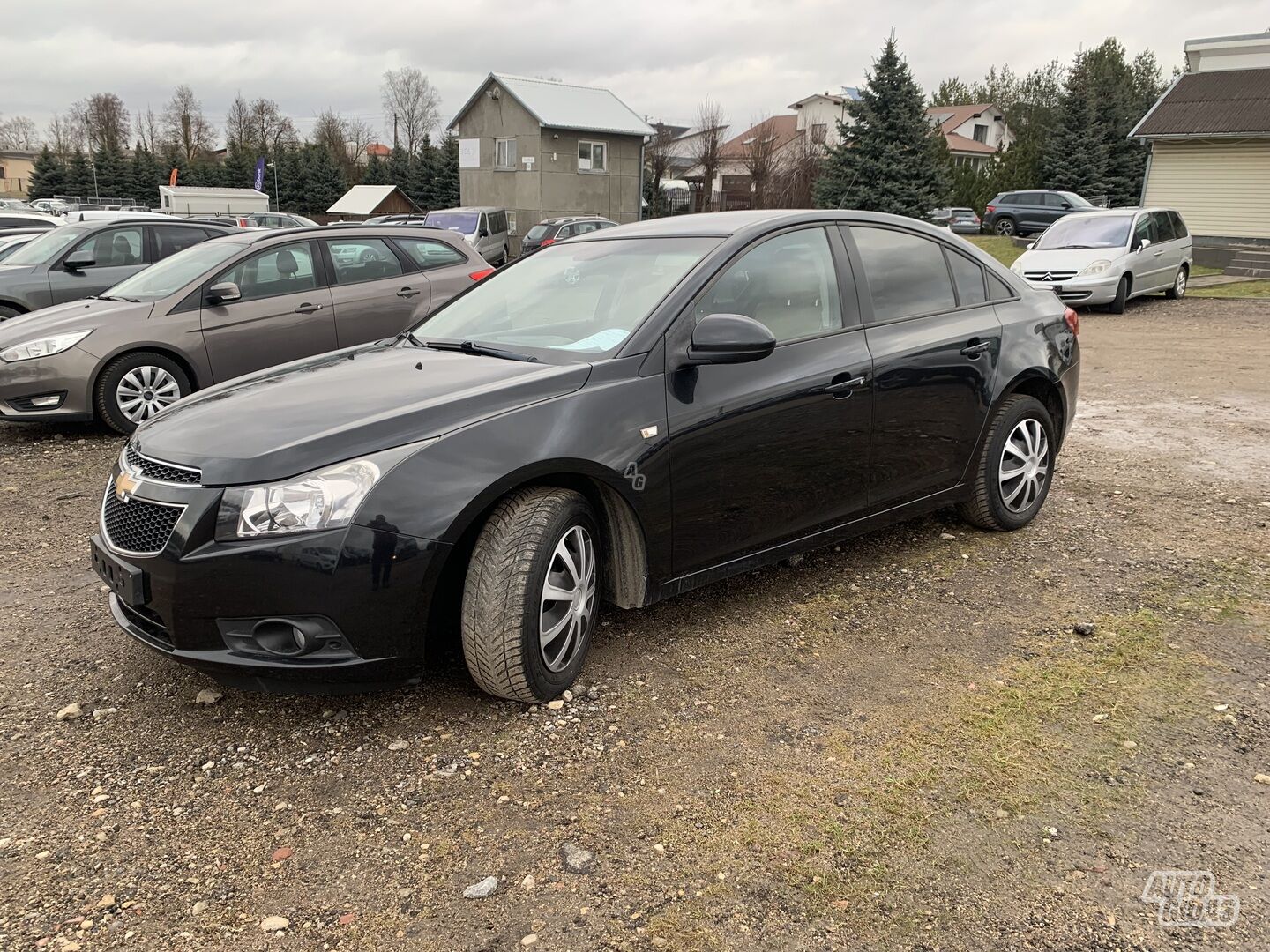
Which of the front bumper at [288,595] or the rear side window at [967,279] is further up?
the rear side window at [967,279]

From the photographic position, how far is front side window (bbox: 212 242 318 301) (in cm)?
776

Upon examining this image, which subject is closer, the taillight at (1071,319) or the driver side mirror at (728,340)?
the driver side mirror at (728,340)

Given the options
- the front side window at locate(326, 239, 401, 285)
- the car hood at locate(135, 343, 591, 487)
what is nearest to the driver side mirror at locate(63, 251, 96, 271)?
the front side window at locate(326, 239, 401, 285)

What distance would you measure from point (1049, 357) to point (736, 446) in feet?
7.70

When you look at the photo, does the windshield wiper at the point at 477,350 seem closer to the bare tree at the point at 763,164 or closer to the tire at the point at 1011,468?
the tire at the point at 1011,468

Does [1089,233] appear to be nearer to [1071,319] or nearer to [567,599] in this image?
[1071,319]

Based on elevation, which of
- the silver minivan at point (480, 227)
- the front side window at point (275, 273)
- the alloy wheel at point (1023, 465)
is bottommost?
the alloy wheel at point (1023, 465)

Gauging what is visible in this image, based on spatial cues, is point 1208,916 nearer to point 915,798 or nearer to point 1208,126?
point 915,798

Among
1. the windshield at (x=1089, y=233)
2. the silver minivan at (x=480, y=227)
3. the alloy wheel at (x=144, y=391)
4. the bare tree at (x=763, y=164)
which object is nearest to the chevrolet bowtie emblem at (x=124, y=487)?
the alloy wheel at (x=144, y=391)

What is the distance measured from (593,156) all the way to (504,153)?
4.01 metres

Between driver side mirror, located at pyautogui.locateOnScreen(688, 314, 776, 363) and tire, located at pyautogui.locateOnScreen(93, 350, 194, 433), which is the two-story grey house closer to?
tire, located at pyautogui.locateOnScreen(93, 350, 194, 433)

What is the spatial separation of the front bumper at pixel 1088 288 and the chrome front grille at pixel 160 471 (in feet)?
50.6

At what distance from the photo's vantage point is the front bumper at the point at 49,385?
7090 millimetres

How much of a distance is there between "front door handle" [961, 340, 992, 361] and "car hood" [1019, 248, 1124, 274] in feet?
41.2
